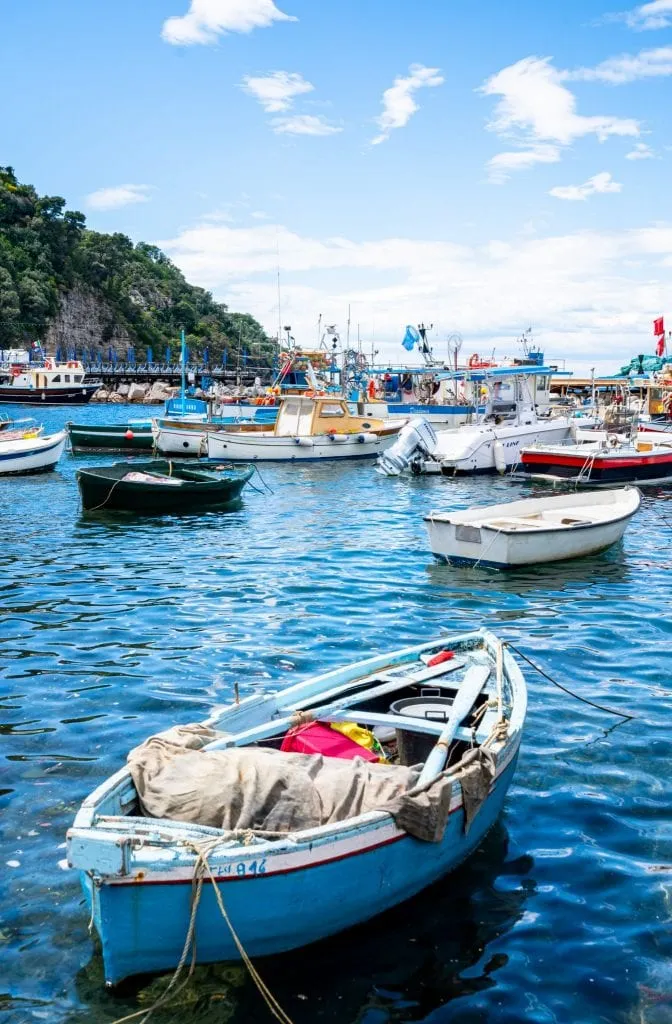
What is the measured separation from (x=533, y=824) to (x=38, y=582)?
10.2 metres

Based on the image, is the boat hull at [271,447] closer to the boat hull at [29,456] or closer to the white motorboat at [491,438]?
the white motorboat at [491,438]

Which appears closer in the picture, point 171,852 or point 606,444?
point 171,852

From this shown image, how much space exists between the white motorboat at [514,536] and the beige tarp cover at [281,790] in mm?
9788

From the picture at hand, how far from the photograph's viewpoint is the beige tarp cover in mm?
5113

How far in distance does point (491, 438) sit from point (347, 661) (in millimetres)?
22375

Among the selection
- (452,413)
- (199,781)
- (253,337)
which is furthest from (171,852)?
(253,337)

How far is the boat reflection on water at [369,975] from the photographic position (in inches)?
185

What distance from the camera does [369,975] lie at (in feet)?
16.4

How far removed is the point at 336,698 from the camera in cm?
725

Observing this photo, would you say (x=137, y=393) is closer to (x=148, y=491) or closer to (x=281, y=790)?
(x=148, y=491)

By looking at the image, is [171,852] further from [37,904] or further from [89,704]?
[89,704]

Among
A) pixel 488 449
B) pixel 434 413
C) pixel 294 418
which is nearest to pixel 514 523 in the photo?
pixel 488 449

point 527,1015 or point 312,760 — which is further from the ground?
point 312,760

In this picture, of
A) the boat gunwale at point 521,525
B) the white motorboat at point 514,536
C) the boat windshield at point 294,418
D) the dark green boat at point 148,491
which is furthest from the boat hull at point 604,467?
the boat windshield at point 294,418
